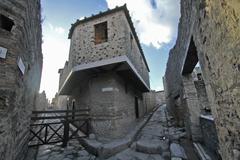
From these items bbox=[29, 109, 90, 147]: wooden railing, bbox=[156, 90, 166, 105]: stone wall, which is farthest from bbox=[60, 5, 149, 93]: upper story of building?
bbox=[156, 90, 166, 105]: stone wall

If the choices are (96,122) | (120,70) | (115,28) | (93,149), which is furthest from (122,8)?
(93,149)

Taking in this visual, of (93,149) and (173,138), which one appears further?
(173,138)

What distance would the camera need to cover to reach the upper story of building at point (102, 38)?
5.86 m

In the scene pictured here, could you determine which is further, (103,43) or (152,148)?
(103,43)

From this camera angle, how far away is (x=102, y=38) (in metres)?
6.64

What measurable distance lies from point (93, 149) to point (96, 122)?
154 cm

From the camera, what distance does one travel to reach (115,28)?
6.15 m

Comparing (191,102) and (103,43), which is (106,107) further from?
(191,102)

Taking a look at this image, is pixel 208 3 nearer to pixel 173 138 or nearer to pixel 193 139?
pixel 193 139

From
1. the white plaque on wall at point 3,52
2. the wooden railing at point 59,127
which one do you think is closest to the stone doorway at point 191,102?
the wooden railing at point 59,127

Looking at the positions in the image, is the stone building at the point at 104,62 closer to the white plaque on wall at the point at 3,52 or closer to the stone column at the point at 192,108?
the stone column at the point at 192,108

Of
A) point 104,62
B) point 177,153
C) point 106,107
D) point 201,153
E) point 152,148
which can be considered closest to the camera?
point 201,153

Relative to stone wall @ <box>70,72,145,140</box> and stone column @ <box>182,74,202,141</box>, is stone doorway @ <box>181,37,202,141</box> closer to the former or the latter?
stone column @ <box>182,74,202,141</box>

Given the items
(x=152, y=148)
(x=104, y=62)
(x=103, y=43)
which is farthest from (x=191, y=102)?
(x=103, y=43)
